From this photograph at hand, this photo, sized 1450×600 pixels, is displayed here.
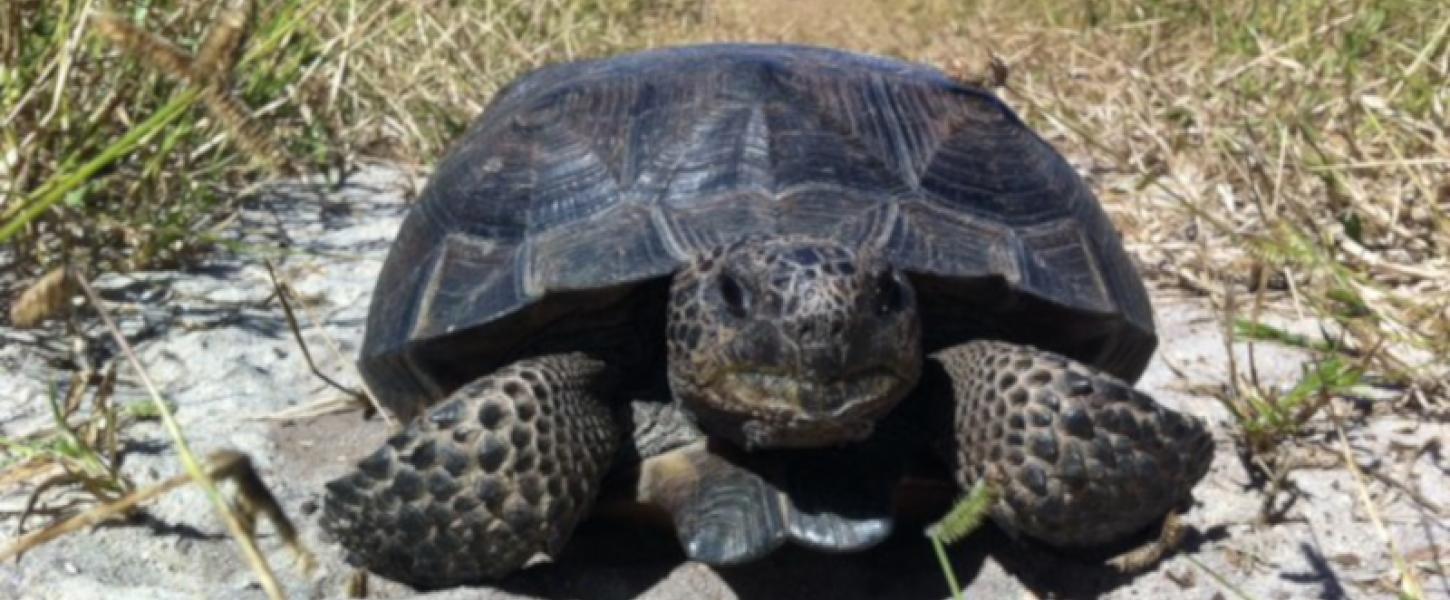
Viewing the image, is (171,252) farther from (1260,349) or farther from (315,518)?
(1260,349)

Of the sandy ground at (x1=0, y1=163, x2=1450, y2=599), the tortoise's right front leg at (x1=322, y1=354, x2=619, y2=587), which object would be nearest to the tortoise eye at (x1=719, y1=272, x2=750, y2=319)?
the tortoise's right front leg at (x1=322, y1=354, x2=619, y2=587)

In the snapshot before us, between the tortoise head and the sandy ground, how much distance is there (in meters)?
0.27

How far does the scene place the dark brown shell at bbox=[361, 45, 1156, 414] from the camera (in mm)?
2082

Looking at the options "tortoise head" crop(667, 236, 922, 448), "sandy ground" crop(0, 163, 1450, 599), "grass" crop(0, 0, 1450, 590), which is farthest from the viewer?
"grass" crop(0, 0, 1450, 590)

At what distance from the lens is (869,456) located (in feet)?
6.79

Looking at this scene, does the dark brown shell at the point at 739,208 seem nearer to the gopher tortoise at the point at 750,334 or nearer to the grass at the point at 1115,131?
the gopher tortoise at the point at 750,334

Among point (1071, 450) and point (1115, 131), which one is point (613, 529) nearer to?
point (1071, 450)

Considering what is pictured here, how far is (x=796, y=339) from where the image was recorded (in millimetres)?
1794

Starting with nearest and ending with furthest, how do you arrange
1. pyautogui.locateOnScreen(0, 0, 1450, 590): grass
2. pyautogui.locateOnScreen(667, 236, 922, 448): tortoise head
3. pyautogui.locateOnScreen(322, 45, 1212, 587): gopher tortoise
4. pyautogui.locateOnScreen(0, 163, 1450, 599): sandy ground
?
pyautogui.locateOnScreen(667, 236, 922, 448): tortoise head < pyautogui.locateOnScreen(322, 45, 1212, 587): gopher tortoise < pyautogui.locateOnScreen(0, 163, 1450, 599): sandy ground < pyautogui.locateOnScreen(0, 0, 1450, 590): grass

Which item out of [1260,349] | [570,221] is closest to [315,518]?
[570,221]

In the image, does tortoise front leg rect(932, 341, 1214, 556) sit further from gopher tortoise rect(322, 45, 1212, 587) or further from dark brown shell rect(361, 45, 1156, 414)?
dark brown shell rect(361, 45, 1156, 414)

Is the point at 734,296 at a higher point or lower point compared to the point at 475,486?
higher

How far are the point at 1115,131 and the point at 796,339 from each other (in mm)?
2502

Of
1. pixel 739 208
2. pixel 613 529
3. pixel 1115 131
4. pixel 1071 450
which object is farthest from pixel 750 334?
pixel 1115 131
